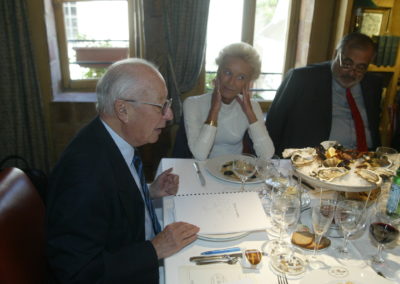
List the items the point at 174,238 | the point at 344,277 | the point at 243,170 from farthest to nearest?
the point at 243,170
the point at 174,238
the point at 344,277

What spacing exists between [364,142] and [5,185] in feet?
6.63

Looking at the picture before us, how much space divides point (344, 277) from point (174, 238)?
495mm

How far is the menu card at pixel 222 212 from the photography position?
3.45 feet

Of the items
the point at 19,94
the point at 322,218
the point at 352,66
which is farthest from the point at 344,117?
the point at 19,94

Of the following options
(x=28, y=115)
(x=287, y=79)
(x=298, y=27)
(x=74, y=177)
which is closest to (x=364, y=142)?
(x=287, y=79)

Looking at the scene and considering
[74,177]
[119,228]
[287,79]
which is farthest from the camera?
[287,79]

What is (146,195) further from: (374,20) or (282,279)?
(374,20)

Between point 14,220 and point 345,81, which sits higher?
point 345,81

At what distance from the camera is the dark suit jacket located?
2.88 ft

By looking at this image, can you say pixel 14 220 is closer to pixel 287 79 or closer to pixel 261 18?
pixel 287 79

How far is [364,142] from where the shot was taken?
2.10m

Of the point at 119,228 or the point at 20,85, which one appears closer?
the point at 119,228

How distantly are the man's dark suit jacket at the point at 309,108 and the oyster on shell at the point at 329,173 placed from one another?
43.1 inches

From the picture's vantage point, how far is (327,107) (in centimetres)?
225
